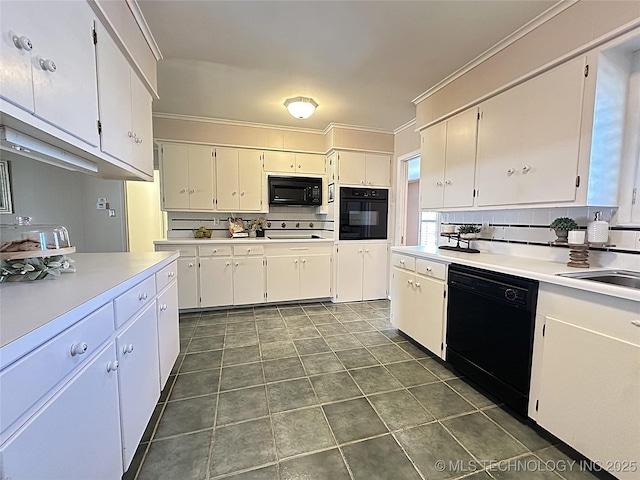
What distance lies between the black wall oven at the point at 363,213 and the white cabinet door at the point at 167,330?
7.80 feet

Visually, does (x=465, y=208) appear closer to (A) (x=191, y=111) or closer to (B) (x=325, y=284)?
(B) (x=325, y=284)

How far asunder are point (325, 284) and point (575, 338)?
286cm

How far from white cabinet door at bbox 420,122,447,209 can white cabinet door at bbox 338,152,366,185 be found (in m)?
1.11

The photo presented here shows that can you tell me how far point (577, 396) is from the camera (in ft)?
4.49

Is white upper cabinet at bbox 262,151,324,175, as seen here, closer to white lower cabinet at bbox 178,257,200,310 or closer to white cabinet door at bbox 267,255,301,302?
white cabinet door at bbox 267,255,301,302

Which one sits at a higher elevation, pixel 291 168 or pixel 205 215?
pixel 291 168

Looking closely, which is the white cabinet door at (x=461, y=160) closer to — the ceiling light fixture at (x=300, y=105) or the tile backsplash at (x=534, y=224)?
the tile backsplash at (x=534, y=224)

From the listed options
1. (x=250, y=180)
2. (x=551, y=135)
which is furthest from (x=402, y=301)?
(x=250, y=180)

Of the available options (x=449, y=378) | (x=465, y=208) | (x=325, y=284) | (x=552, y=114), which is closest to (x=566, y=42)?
(x=552, y=114)

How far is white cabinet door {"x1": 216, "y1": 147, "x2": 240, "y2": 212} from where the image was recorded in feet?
12.3

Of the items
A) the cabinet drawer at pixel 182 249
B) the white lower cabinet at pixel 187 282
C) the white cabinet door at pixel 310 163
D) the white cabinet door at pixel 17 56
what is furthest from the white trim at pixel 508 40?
the white lower cabinet at pixel 187 282

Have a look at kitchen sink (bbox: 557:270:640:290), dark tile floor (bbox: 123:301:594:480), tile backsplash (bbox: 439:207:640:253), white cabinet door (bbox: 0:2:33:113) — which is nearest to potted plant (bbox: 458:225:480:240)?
tile backsplash (bbox: 439:207:640:253)

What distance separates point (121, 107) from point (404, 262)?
2507 millimetres

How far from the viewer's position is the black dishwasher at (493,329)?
1.63 metres
